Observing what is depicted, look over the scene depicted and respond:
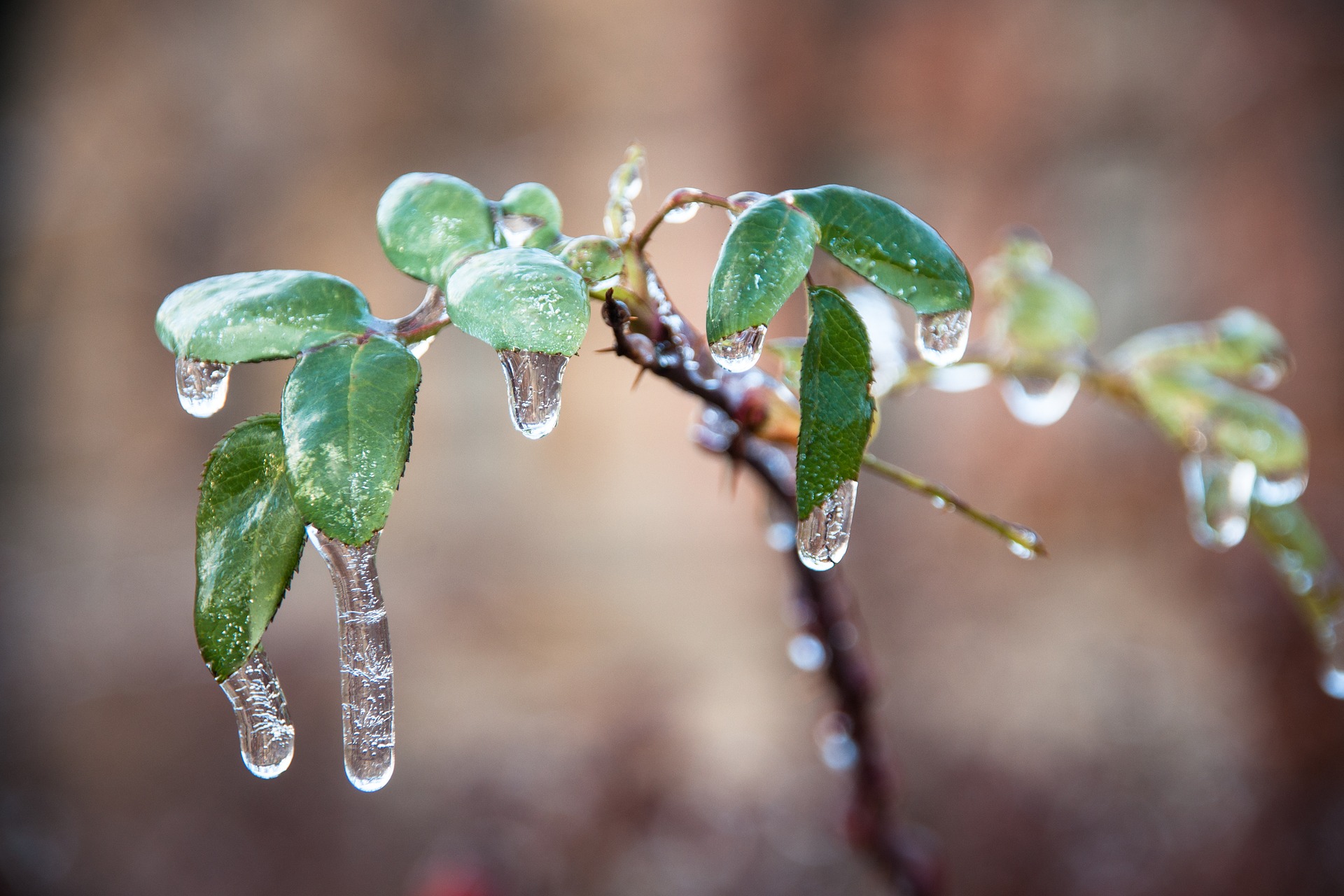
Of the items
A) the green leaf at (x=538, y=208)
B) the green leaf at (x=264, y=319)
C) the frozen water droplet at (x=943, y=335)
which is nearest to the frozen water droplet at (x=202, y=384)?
the green leaf at (x=264, y=319)

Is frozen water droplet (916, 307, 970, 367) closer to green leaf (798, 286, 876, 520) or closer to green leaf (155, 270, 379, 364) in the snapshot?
green leaf (798, 286, 876, 520)

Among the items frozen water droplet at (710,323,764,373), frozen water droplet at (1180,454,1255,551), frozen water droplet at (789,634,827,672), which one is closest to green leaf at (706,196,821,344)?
frozen water droplet at (710,323,764,373)

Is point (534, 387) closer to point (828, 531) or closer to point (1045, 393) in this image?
point (828, 531)

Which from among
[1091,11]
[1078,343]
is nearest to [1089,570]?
[1091,11]

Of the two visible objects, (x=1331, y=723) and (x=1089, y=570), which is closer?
(x=1331, y=723)

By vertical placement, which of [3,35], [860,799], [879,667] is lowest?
[879,667]

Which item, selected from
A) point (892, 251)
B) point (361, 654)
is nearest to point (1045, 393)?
point (892, 251)

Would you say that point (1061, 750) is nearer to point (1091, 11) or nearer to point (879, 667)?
point (879, 667)
